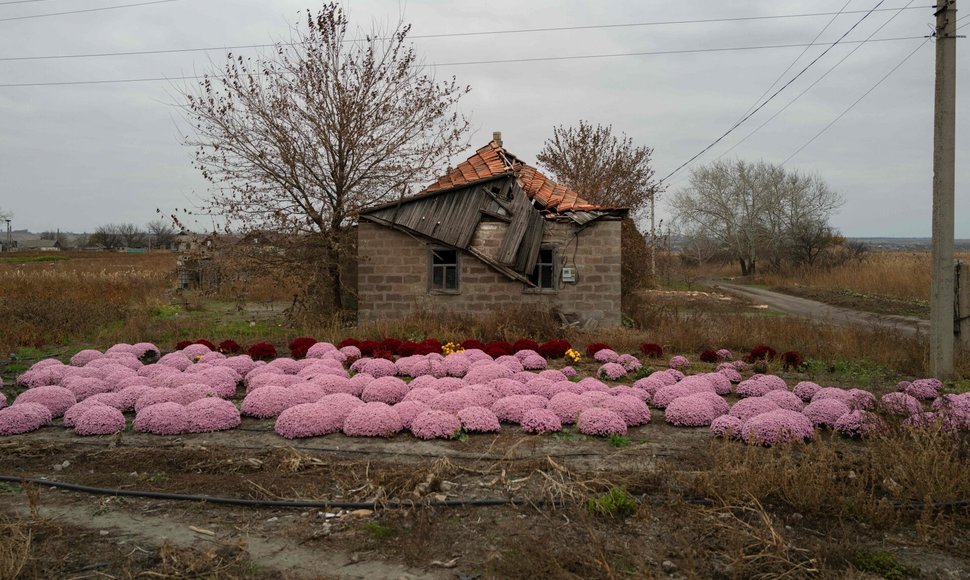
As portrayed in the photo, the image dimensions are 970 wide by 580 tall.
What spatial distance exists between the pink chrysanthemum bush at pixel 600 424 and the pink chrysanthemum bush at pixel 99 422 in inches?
199

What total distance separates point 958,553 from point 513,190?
518 inches

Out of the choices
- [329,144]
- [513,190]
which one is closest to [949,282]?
[513,190]

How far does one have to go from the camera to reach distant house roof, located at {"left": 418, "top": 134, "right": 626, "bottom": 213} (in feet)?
55.9

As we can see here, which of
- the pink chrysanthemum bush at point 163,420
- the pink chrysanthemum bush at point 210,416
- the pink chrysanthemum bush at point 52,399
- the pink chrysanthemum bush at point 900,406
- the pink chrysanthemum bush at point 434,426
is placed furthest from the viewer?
the pink chrysanthemum bush at point 52,399

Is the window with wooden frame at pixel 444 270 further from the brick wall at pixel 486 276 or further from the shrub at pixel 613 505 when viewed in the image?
the shrub at pixel 613 505

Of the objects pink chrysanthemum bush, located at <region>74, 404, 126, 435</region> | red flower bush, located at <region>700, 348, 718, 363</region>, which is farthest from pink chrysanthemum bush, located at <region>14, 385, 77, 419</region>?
red flower bush, located at <region>700, 348, 718, 363</region>

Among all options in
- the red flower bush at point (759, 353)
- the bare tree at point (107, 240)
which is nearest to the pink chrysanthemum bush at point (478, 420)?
the red flower bush at point (759, 353)

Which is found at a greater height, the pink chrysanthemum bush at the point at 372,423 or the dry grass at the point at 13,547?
the pink chrysanthemum bush at the point at 372,423

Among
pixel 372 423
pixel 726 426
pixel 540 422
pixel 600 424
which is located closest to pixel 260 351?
pixel 372 423

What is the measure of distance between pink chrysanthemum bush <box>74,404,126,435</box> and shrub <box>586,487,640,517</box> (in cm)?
534

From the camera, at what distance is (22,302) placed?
17.2m

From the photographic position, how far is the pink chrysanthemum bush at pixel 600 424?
290 inches

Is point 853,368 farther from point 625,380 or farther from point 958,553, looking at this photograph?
point 958,553

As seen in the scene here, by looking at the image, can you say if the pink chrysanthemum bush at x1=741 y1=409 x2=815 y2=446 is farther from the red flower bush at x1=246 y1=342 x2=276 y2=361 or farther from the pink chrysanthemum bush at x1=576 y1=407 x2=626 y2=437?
the red flower bush at x1=246 y1=342 x2=276 y2=361
